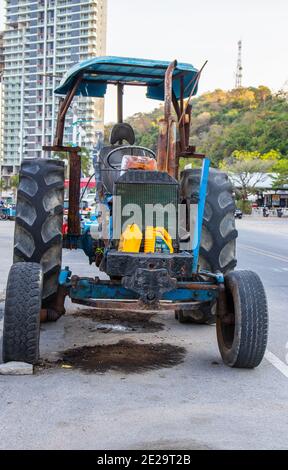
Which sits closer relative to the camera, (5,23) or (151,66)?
(151,66)

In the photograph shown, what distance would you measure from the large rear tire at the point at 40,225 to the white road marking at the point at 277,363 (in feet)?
7.85

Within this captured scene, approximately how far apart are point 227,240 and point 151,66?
2.16 metres

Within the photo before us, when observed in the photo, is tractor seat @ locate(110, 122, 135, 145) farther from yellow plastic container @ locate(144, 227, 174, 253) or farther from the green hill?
the green hill

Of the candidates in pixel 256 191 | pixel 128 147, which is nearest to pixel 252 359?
pixel 128 147

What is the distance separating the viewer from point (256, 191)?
86625 mm

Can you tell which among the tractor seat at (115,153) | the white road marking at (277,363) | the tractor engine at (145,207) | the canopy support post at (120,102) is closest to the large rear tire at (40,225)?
the tractor seat at (115,153)

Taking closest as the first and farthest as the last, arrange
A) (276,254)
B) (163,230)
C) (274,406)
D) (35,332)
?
(274,406)
(35,332)
(163,230)
(276,254)

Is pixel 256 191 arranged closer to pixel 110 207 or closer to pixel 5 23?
pixel 110 207

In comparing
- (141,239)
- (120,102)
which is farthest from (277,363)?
(120,102)

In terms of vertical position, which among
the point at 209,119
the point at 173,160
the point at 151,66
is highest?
the point at 209,119

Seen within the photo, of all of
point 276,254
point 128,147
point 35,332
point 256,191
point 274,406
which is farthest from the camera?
point 256,191

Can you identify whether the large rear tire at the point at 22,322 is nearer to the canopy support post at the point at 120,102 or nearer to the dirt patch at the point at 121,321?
the dirt patch at the point at 121,321

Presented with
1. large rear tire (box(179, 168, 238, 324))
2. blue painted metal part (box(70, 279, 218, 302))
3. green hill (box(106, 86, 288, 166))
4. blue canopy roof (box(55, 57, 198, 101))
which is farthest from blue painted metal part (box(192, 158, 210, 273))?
green hill (box(106, 86, 288, 166))

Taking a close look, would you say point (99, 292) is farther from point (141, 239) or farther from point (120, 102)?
point (120, 102)
